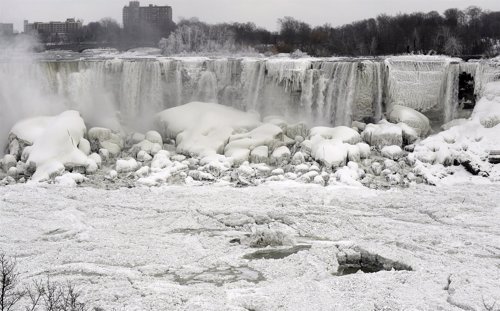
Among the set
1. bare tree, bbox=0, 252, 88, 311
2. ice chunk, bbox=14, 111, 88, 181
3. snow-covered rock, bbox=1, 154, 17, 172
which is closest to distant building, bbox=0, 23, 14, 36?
ice chunk, bbox=14, 111, 88, 181

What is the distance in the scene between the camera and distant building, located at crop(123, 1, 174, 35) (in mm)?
53781

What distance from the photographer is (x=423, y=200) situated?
1256 centimetres

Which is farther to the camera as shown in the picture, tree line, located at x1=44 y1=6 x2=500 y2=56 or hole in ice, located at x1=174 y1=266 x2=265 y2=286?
tree line, located at x1=44 y1=6 x2=500 y2=56

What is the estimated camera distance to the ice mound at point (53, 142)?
14.5 metres

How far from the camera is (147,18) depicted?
202 feet

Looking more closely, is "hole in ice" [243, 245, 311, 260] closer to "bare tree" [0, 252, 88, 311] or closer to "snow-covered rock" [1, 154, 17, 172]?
"bare tree" [0, 252, 88, 311]

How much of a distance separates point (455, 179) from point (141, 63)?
428 inches

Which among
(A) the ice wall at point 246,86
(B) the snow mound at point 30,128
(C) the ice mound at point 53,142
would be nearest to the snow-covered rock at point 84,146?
(C) the ice mound at point 53,142

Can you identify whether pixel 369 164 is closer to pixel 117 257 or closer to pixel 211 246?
pixel 211 246

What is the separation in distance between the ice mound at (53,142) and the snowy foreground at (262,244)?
1.18 m

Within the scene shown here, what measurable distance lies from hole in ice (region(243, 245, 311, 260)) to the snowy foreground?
3 cm

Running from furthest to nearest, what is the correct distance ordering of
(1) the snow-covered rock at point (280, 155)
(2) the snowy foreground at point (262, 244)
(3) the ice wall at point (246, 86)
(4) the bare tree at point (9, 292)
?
(3) the ice wall at point (246, 86)
(1) the snow-covered rock at point (280, 155)
(2) the snowy foreground at point (262, 244)
(4) the bare tree at point (9, 292)

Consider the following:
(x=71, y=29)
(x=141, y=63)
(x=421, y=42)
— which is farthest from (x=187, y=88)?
(x=71, y=29)

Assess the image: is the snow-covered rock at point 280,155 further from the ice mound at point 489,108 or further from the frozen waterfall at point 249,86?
the ice mound at point 489,108
